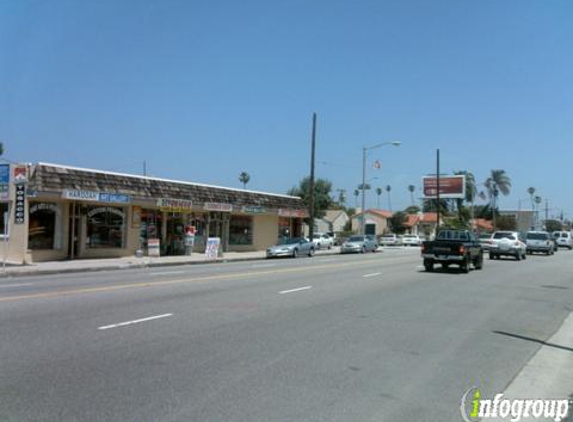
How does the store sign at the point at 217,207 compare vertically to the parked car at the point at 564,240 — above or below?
above

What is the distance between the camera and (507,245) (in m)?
35.6

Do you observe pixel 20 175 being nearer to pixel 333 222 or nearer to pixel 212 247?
pixel 212 247

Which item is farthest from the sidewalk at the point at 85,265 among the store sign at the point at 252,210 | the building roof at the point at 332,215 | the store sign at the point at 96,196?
the building roof at the point at 332,215

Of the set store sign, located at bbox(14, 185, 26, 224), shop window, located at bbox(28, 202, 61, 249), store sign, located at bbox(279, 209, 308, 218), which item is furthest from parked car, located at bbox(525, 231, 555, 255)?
store sign, located at bbox(14, 185, 26, 224)

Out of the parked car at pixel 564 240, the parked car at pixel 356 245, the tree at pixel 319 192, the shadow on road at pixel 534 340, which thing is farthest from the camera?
the tree at pixel 319 192

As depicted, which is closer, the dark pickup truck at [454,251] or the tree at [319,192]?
the dark pickup truck at [454,251]

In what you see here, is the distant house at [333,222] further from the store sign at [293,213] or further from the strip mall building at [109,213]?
the strip mall building at [109,213]

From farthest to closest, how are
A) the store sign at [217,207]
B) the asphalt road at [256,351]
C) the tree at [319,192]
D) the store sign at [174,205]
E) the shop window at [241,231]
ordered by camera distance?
the tree at [319,192]
the shop window at [241,231]
the store sign at [217,207]
the store sign at [174,205]
the asphalt road at [256,351]

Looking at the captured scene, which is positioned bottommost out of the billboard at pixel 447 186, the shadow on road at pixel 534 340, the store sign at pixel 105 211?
the shadow on road at pixel 534 340

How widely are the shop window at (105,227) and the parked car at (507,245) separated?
74.0 ft

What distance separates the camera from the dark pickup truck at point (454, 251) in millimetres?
23406

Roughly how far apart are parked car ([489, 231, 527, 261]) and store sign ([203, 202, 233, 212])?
16938mm

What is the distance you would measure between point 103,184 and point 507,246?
24.0 metres

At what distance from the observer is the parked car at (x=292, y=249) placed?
119 feet
